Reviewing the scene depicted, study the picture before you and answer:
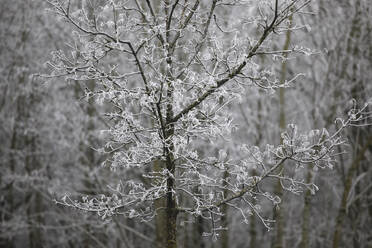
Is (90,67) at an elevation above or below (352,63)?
below

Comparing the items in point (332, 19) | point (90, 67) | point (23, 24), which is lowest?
point (90, 67)

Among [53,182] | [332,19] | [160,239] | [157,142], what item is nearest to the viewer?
[157,142]

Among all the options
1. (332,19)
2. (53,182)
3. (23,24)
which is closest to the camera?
(332,19)

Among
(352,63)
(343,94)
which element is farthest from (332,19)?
(343,94)

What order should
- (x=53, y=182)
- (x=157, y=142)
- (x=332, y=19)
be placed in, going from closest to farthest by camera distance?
(x=157, y=142) → (x=332, y=19) → (x=53, y=182)

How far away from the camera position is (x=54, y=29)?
974 centimetres

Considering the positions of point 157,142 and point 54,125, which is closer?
point 157,142

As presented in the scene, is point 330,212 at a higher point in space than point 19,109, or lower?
lower

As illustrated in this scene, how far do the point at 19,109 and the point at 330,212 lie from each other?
378 inches

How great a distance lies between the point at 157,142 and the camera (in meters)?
3.36

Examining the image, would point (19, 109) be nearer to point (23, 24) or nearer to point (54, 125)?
point (54, 125)

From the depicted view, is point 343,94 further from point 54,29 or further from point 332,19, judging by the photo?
point 54,29

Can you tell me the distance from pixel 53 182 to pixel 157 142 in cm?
715

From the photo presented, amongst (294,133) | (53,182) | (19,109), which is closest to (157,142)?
(294,133)
